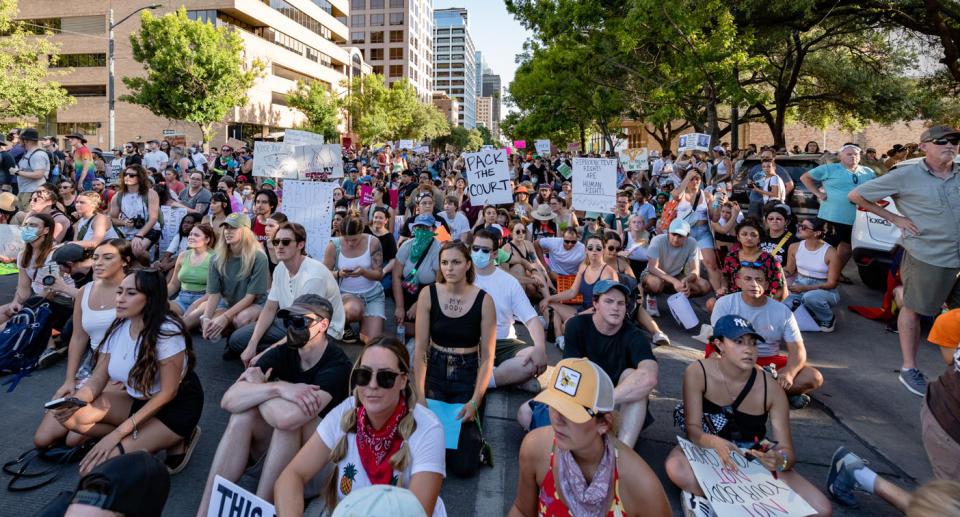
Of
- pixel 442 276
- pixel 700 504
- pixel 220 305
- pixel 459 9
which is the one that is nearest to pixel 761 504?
pixel 700 504

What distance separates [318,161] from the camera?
10.4 m

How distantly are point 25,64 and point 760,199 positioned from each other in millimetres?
35930

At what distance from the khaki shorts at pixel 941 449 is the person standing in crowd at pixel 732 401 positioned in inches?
27.4

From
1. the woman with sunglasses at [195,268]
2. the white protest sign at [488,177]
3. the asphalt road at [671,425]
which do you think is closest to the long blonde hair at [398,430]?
the asphalt road at [671,425]

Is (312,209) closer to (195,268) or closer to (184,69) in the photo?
(195,268)

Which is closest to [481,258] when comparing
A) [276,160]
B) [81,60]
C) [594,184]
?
[594,184]

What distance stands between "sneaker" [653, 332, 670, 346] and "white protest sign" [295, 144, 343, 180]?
6.48 metres

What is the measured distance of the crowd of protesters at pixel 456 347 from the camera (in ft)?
8.55

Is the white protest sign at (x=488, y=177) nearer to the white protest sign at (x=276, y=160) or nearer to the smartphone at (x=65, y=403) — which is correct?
the white protest sign at (x=276, y=160)

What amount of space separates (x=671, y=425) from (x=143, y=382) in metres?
3.78

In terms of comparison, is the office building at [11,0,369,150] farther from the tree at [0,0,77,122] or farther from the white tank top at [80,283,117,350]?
the white tank top at [80,283,117,350]

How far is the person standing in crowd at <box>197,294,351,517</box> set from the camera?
3.10 meters

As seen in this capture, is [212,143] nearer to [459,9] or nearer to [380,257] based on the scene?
[380,257]

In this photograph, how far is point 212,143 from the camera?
139 feet
